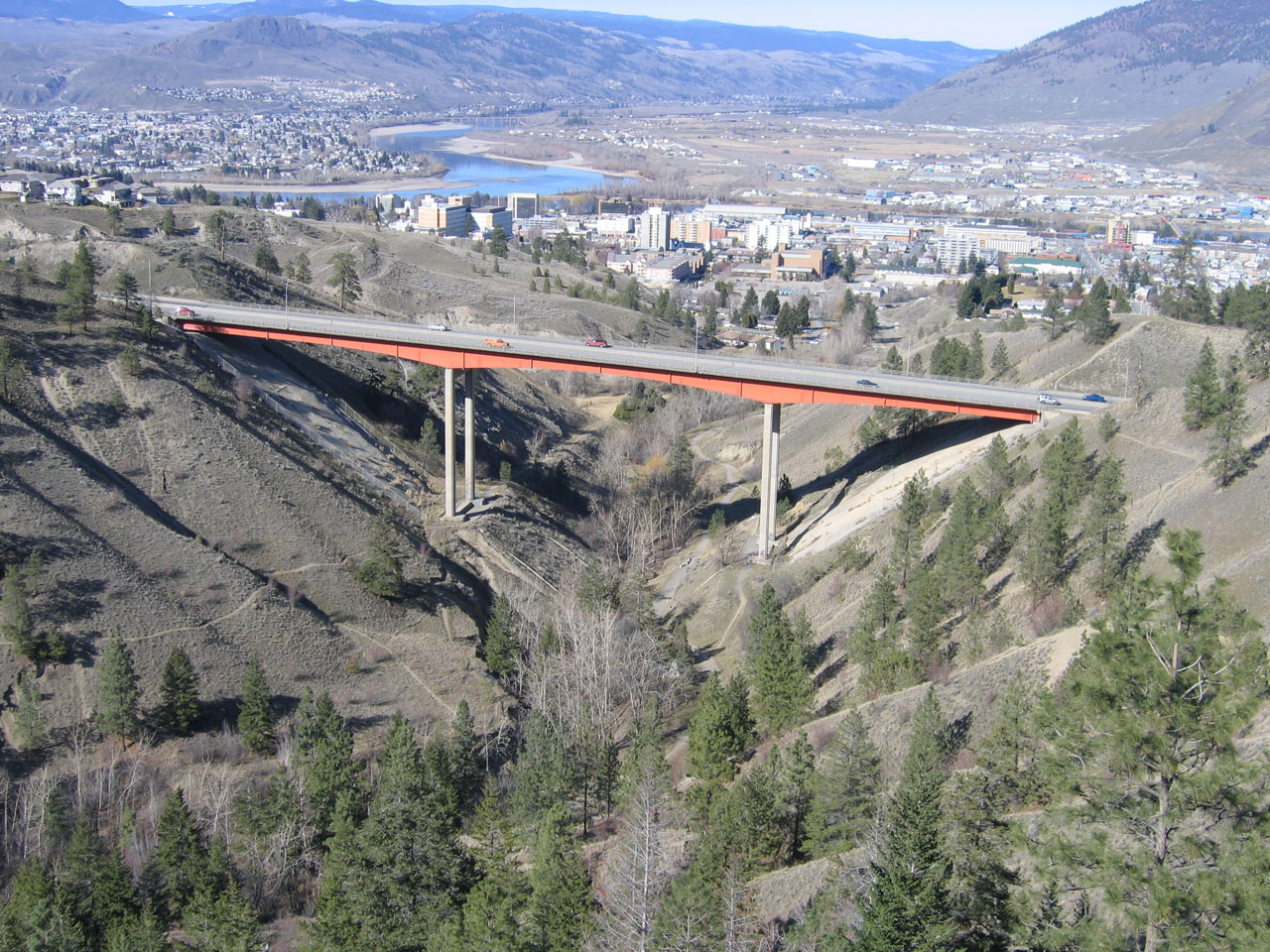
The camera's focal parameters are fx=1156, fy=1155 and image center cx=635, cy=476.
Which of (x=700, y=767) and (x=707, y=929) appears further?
(x=700, y=767)

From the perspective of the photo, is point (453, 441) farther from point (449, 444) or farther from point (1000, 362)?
point (1000, 362)

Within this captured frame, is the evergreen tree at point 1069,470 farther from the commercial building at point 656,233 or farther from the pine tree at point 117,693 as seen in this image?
the commercial building at point 656,233

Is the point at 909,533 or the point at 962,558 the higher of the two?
the point at 962,558

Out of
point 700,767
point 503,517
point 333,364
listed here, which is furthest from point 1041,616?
point 333,364

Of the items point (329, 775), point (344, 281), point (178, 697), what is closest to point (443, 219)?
point (344, 281)

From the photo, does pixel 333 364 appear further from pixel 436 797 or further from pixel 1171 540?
pixel 1171 540

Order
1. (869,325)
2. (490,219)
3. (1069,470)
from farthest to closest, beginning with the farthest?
(490,219) < (869,325) < (1069,470)
